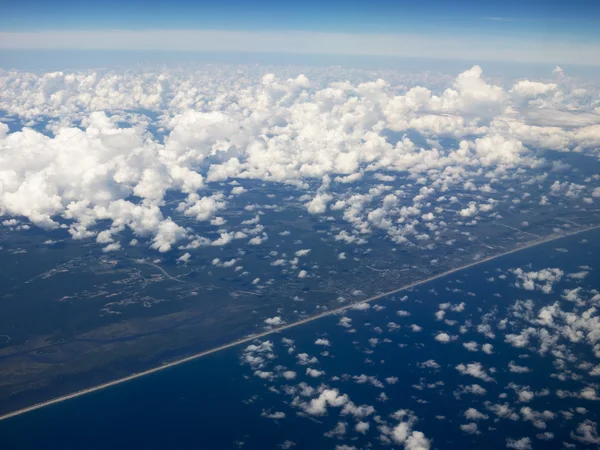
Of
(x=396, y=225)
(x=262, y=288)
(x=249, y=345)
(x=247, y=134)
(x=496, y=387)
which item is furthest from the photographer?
(x=247, y=134)

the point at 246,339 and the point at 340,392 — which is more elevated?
the point at 340,392

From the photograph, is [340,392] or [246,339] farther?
[246,339]

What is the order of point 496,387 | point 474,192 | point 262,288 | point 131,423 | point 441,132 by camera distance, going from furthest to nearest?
point 441,132 < point 474,192 < point 262,288 < point 496,387 < point 131,423

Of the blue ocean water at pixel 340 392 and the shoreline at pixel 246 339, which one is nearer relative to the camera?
the blue ocean water at pixel 340 392

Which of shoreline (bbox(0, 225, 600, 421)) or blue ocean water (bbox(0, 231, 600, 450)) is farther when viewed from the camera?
shoreline (bbox(0, 225, 600, 421))

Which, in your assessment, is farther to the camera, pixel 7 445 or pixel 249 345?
pixel 249 345

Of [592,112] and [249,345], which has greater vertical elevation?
[592,112]

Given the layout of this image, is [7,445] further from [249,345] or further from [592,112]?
[592,112]

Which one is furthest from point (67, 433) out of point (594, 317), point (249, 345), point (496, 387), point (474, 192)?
point (474, 192)
